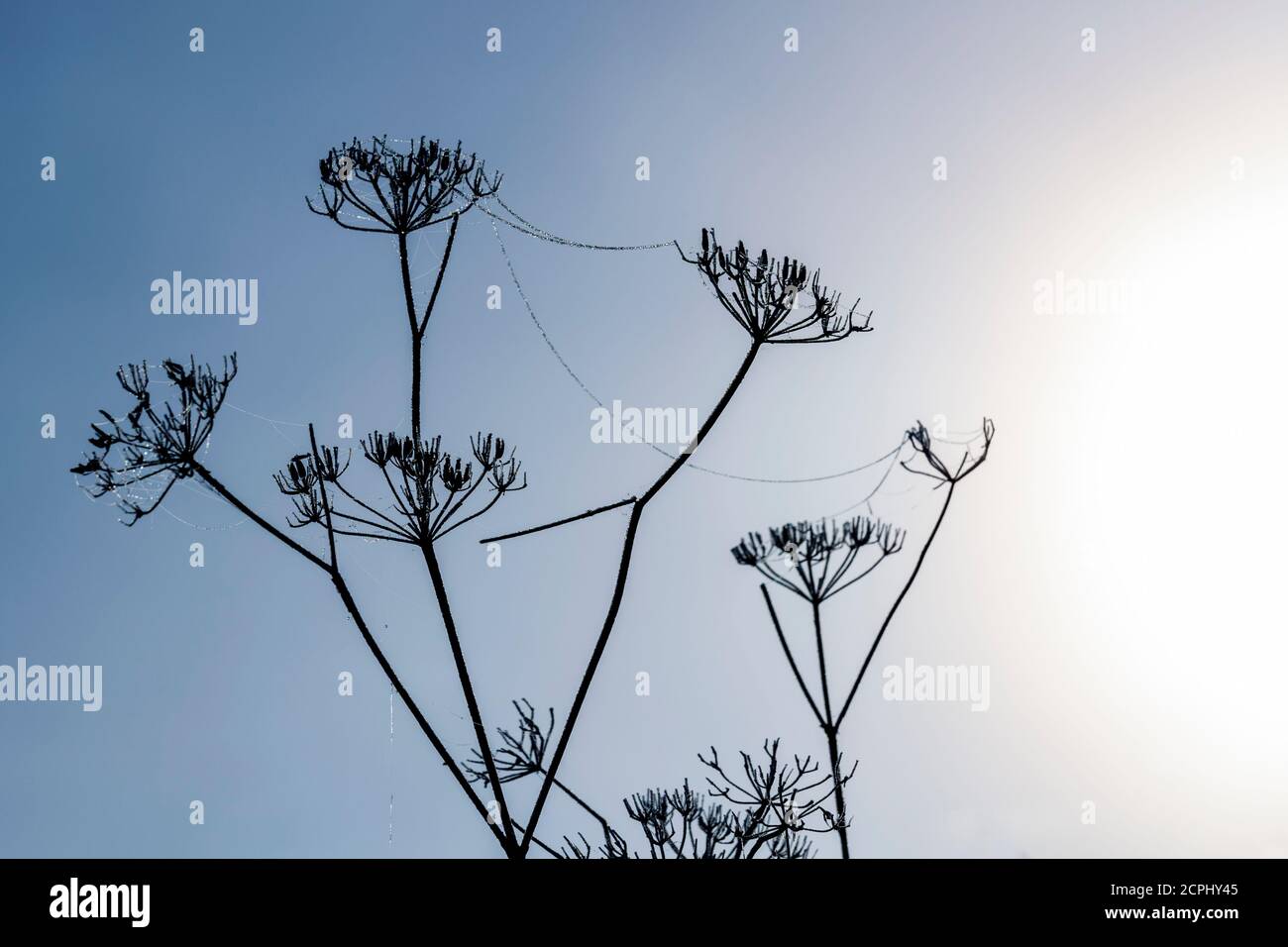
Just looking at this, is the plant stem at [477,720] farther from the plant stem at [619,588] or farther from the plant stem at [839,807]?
the plant stem at [839,807]

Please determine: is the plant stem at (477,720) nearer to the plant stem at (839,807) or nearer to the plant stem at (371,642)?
the plant stem at (371,642)

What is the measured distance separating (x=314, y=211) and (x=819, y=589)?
15.3 feet

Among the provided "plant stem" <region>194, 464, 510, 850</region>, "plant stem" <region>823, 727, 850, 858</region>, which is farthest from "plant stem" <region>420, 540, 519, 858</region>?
"plant stem" <region>823, 727, 850, 858</region>

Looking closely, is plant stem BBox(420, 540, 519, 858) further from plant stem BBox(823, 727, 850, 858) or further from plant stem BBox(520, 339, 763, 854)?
plant stem BBox(823, 727, 850, 858)

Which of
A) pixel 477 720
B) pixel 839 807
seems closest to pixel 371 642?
pixel 477 720

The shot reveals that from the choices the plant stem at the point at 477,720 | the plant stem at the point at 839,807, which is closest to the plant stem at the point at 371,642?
the plant stem at the point at 477,720

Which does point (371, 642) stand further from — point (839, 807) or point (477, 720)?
point (839, 807)

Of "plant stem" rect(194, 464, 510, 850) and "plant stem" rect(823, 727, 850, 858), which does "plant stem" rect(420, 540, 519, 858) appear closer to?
"plant stem" rect(194, 464, 510, 850)

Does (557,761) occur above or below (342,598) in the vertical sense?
below
